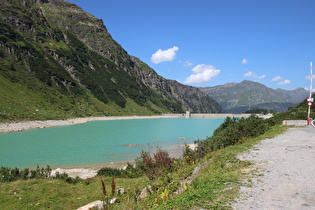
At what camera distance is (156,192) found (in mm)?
9312

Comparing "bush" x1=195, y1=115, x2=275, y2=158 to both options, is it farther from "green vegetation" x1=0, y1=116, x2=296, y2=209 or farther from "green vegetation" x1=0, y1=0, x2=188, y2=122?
"green vegetation" x1=0, y1=0, x2=188, y2=122

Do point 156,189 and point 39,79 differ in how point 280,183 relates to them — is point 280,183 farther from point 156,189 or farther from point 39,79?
point 39,79

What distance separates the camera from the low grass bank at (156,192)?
23.0ft

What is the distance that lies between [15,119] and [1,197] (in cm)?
7642

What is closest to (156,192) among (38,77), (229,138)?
(229,138)

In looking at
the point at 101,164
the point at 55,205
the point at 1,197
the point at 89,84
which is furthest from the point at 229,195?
the point at 89,84

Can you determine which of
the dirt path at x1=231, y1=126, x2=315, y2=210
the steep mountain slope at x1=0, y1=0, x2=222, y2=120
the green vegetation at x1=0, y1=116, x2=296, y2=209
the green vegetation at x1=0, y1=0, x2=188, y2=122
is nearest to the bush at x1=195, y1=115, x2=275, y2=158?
the green vegetation at x1=0, y1=116, x2=296, y2=209

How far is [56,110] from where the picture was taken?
377 feet

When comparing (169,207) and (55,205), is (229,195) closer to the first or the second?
(169,207)

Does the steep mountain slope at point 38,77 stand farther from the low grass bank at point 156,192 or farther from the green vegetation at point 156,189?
the low grass bank at point 156,192

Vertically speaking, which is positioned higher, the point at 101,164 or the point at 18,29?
the point at 18,29

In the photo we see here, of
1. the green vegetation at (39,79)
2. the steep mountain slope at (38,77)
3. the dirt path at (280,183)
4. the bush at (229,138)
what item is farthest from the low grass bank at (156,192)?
the steep mountain slope at (38,77)

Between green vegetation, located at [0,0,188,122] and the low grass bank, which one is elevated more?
green vegetation, located at [0,0,188,122]

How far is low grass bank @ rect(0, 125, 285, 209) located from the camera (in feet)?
23.0
